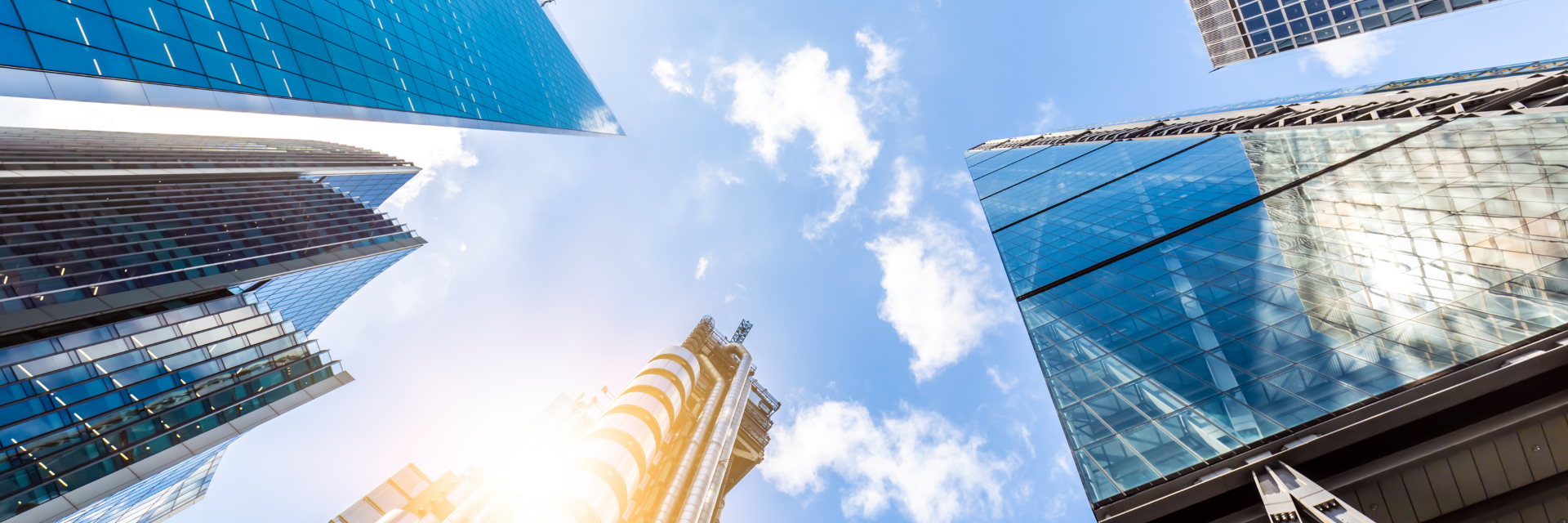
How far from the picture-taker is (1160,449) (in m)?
16.3

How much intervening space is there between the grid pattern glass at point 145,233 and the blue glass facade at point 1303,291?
163ft

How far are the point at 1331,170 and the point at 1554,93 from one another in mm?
8341

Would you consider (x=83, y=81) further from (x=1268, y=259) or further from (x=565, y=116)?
(x=565, y=116)

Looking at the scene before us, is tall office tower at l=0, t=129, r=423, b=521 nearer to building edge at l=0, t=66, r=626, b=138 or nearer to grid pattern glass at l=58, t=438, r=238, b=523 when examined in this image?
grid pattern glass at l=58, t=438, r=238, b=523

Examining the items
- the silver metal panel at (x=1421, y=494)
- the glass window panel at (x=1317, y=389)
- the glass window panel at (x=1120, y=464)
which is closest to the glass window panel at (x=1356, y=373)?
the glass window panel at (x=1317, y=389)

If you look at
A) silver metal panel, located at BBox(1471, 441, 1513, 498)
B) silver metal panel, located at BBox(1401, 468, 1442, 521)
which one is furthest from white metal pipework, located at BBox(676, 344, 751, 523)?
silver metal panel, located at BBox(1471, 441, 1513, 498)

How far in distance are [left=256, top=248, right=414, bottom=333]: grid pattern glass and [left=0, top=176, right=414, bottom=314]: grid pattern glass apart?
37.9 feet

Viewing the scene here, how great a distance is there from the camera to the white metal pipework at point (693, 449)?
34750 mm

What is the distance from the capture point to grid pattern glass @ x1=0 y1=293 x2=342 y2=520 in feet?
78.8

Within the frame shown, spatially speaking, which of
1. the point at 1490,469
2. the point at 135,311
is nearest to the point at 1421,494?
the point at 1490,469

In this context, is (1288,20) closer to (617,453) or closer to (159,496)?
(617,453)

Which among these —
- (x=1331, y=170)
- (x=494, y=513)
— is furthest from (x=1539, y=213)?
(x=494, y=513)

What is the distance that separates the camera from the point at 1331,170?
23594 millimetres

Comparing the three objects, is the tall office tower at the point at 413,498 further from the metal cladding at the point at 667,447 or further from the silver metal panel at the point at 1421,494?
the silver metal panel at the point at 1421,494
